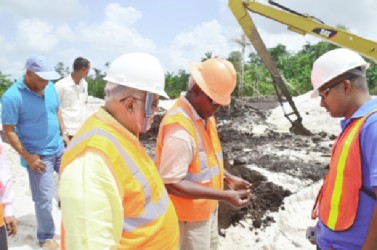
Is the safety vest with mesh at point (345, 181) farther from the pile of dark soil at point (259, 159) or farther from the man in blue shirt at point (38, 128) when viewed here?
the pile of dark soil at point (259, 159)

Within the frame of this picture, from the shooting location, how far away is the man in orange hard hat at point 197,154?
2361 millimetres

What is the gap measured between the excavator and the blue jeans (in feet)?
23.0

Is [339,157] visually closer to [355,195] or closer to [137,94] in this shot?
[355,195]

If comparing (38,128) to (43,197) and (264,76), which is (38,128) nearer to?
(43,197)

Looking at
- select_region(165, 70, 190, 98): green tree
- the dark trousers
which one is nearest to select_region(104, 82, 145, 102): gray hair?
the dark trousers

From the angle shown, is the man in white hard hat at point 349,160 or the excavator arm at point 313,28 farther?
the excavator arm at point 313,28

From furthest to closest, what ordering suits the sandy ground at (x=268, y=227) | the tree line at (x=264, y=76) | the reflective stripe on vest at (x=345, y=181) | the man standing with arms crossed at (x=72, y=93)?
the tree line at (x=264, y=76) < the man standing with arms crossed at (x=72, y=93) < the sandy ground at (x=268, y=227) < the reflective stripe on vest at (x=345, y=181)

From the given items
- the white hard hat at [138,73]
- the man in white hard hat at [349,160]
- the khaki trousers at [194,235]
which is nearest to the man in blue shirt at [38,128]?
the khaki trousers at [194,235]

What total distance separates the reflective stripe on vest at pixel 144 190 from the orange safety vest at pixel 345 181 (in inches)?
34.9

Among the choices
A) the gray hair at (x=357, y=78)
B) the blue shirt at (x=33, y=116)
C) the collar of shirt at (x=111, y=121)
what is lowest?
the blue shirt at (x=33, y=116)

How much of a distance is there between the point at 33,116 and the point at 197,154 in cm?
212

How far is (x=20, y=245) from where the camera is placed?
407 centimetres

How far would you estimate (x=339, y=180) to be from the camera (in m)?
1.86

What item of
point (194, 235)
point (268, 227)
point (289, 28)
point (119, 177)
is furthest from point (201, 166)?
point (289, 28)
